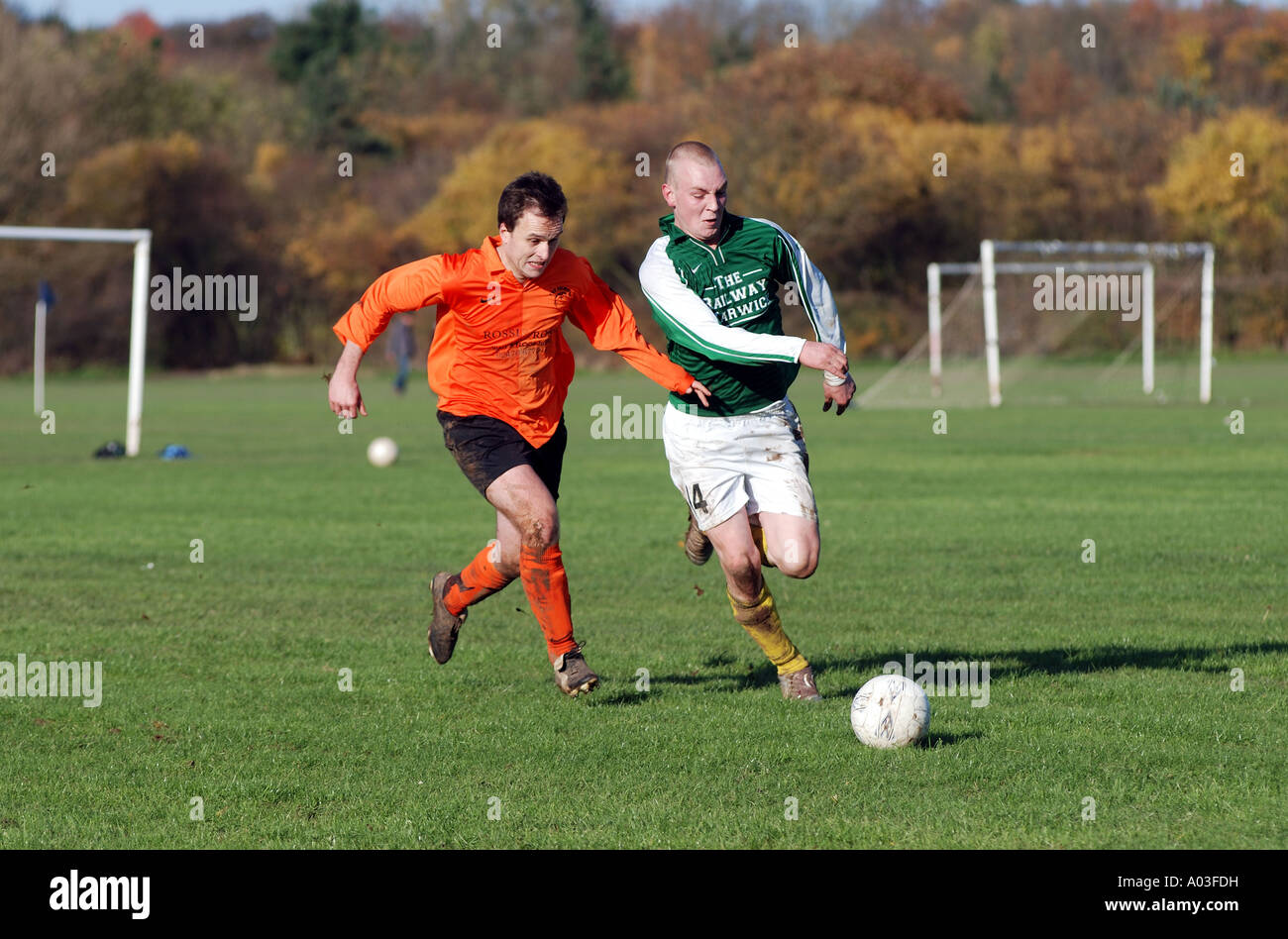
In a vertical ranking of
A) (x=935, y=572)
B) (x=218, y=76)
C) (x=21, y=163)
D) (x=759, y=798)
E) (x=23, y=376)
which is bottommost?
(x=759, y=798)

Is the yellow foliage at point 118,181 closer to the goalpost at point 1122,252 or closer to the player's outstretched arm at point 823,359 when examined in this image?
the goalpost at point 1122,252

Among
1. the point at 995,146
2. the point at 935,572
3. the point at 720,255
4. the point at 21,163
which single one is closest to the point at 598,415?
the point at 935,572

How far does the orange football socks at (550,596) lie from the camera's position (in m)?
7.30

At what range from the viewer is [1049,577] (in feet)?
36.2

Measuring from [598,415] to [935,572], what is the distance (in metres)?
19.1

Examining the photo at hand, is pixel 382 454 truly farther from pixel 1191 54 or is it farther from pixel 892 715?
pixel 1191 54

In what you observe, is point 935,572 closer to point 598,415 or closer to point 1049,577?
point 1049,577

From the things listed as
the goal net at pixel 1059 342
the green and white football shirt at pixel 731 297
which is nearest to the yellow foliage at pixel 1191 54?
the goal net at pixel 1059 342

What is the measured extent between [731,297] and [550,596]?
5.23 feet

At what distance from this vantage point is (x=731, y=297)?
7242 mm

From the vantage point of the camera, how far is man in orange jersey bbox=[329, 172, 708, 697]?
700cm

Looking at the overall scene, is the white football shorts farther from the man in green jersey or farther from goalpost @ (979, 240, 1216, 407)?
goalpost @ (979, 240, 1216, 407)

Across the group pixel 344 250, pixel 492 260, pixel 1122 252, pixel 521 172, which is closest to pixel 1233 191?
pixel 521 172

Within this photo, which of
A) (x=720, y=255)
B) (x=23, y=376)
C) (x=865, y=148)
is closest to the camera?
(x=720, y=255)
